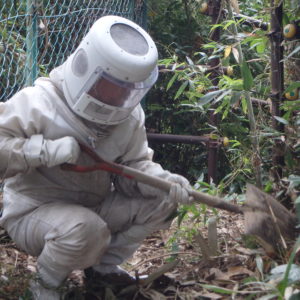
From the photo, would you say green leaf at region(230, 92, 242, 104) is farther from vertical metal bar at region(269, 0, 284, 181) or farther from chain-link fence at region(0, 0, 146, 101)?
chain-link fence at region(0, 0, 146, 101)

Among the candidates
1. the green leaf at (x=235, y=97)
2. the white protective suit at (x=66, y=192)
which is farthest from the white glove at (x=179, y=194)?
the green leaf at (x=235, y=97)

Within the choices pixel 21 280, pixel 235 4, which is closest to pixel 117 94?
pixel 21 280

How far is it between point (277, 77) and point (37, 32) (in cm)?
144

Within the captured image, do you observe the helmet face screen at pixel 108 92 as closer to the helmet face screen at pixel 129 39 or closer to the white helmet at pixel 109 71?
the white helmet at pixel 109 71

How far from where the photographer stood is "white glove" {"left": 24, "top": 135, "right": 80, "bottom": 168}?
2879 mm

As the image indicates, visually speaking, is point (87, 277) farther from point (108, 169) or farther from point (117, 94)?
point (117, 94)

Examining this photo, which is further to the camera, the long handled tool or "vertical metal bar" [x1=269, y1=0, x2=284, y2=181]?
"vertical metal bar" [x1=269, y1=0, x2=284, y2=181]

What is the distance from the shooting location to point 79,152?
301 cm

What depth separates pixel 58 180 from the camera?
318 cm

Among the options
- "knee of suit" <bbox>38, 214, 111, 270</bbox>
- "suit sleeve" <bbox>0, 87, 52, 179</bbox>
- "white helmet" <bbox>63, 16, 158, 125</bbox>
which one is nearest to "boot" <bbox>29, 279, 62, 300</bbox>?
"knee of suit" <bbox>38, 214, 111, 270</bbox>

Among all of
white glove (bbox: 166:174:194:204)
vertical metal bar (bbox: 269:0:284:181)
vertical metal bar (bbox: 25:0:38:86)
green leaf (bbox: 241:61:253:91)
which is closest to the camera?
white glove (bbox: 166:174:194:204)

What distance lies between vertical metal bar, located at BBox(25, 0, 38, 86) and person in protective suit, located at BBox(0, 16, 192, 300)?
0.64 m

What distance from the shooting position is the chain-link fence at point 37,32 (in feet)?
12.4

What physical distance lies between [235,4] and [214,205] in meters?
1.50
